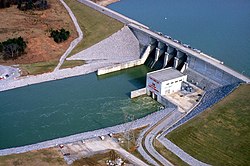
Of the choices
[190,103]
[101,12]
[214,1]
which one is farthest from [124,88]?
[214,1]

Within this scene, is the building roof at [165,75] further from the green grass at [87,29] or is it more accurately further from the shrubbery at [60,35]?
the shrubbery at [60,35]

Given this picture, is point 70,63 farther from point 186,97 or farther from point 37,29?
point 186,97

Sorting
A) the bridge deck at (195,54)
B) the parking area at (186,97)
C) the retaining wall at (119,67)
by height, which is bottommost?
the retaining wall at (119,67)

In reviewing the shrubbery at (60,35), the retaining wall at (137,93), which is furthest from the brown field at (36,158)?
the shrubbery at (60,35)

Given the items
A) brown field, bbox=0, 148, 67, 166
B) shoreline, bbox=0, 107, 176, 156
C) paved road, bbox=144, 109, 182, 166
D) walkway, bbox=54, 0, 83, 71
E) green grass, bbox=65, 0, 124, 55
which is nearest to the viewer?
brown field, bbox=0, 148, 67, 166

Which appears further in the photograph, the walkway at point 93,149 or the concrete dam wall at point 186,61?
the concrete dam wall at point 186,61

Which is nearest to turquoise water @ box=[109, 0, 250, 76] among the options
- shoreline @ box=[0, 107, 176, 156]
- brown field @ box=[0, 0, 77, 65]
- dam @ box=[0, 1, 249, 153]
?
dam @ box=[0, 1, 249, 153]

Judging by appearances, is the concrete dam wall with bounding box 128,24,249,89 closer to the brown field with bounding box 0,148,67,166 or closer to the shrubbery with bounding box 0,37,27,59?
the shrubbery with bounding box 0,37,27,59
